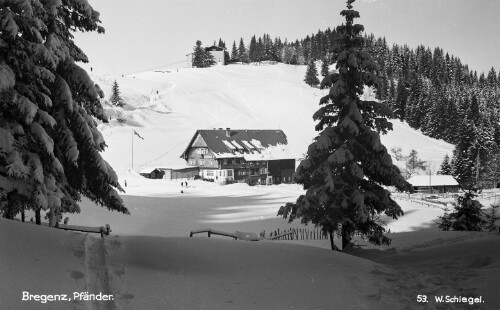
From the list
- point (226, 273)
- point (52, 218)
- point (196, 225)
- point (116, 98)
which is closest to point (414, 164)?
point (196, 225)

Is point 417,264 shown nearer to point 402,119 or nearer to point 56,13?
point 56,13

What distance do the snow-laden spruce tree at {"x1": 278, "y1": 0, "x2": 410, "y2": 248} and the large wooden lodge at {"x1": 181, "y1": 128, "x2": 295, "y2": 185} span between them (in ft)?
197

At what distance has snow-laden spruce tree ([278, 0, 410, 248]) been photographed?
53.3 ft

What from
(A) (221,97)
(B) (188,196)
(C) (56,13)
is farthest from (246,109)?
(C) (56,13)

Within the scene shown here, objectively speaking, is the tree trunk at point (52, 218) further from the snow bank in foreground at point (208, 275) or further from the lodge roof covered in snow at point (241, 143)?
the lodge roof covered in snow at point (241, 143)

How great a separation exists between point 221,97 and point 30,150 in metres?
132

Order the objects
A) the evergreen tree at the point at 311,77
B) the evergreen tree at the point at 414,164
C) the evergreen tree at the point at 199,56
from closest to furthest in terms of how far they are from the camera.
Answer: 1. the evergreen tree at the point at 414,164
2. the evergreen tree at the point at 311,77
3. the evergreen tree at the point at 199,56

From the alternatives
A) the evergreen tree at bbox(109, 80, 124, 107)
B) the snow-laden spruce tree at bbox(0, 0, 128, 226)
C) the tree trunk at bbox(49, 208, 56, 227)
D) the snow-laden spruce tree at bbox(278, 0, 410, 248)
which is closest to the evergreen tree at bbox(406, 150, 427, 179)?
the evergreen tree at bbox(109, 80, 124, 107)

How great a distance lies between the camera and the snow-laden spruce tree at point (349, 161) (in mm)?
16234

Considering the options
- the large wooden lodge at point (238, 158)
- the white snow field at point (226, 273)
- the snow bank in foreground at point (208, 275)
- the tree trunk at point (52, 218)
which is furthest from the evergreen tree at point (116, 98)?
the snow bank in foreground at point (208, 275)

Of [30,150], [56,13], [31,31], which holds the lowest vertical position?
[30,150]

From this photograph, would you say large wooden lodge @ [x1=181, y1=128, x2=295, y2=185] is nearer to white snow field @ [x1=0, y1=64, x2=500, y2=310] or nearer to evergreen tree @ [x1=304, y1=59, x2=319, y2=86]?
white snow field @ [x1=0, y1=64, x2=500, y2=310]

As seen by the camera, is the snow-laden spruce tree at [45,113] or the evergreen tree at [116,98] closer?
the snow-laden spruce tree at [45,113]

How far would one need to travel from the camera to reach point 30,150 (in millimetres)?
11461
